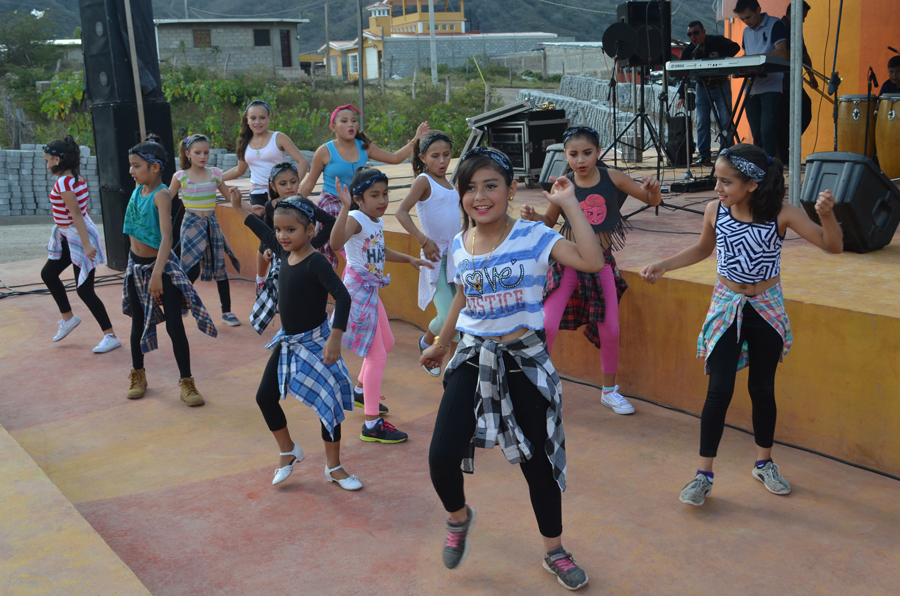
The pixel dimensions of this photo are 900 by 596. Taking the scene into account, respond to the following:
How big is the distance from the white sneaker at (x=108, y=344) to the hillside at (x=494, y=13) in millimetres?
77916

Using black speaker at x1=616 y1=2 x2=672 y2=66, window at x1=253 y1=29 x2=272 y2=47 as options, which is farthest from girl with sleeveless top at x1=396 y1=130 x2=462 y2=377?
window at x1=253 y1=29 x2=272 y2=47

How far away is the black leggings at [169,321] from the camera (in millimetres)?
4875

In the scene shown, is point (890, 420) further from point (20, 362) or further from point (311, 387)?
point (20, 362)

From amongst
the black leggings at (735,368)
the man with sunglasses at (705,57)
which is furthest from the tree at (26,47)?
the black leggings at (735,368)

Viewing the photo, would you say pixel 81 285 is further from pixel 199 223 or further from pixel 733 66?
pixel 733 66

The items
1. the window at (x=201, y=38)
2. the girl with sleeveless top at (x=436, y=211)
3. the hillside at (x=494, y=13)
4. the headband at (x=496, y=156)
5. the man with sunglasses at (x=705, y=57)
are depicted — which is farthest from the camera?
the hillside at (x=494, y=13)

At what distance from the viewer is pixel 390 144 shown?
19969 mm

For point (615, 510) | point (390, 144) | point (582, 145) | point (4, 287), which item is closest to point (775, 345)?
point (615, 510)

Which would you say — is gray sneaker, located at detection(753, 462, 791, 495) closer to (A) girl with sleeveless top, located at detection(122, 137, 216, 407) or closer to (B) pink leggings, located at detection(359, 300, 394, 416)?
(B) pink leggings, located at detection(359, 300, 394, 416)

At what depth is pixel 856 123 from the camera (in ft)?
23.6

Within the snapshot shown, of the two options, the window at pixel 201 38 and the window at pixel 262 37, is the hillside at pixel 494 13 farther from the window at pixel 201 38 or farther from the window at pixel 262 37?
the window at pixel 201 38

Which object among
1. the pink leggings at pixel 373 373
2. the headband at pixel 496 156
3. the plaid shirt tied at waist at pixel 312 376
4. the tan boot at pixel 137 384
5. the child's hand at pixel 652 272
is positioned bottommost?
the tan boot at pixel 137 384

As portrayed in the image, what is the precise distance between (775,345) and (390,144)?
17.6 meters

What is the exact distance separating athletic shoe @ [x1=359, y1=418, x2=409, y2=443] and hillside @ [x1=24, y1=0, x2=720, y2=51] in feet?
261
